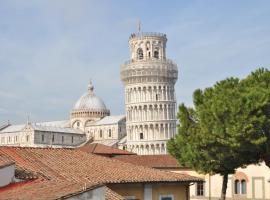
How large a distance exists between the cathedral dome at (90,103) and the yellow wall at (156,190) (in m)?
109

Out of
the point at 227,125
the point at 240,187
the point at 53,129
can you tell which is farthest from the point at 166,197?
the point at 53,129

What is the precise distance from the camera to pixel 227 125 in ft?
80.0

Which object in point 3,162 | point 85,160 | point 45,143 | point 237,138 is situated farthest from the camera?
point 45,143

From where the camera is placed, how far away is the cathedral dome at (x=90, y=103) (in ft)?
425

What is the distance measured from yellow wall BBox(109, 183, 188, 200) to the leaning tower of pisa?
245ft

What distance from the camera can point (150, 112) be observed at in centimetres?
9681

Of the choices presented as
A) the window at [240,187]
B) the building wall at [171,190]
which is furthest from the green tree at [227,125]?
the window at [240,187]

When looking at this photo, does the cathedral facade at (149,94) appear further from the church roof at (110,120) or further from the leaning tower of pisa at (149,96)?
the church roof at (110,120)

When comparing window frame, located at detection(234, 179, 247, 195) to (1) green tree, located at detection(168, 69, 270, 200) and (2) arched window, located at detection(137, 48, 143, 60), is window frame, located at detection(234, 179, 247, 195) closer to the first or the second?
(1) green tree, located at detection(168, 69, 270, 200)

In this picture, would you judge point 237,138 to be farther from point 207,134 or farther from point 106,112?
point 106,112

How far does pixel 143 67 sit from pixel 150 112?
944 cm

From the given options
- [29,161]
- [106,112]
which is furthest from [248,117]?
[106,112]

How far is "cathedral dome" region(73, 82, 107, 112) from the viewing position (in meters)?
130

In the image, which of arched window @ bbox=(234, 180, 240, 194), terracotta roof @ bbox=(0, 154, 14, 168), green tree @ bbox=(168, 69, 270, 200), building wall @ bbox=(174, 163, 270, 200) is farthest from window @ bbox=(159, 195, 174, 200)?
arched window @ bbox=(234, 180, 240, 194)
